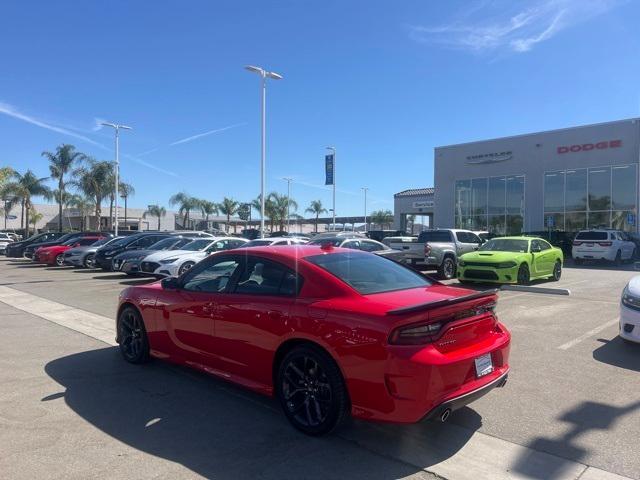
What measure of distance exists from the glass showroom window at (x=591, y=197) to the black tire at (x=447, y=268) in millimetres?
17389

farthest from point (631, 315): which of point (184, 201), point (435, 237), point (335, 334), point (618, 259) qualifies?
point (184, 201)

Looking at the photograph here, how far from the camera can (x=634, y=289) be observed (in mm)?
6777

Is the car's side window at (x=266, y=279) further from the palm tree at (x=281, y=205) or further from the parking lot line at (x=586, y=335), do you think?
the palm tree at (x=281, y=205)

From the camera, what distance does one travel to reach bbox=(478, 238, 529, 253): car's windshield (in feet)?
46.3

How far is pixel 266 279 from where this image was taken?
4.70m

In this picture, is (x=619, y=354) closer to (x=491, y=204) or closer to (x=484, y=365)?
(x=484, y=365)

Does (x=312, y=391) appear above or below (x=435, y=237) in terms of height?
below

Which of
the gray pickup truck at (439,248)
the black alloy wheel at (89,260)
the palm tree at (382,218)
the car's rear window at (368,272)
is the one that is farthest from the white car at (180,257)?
the palm tree at (382,218)

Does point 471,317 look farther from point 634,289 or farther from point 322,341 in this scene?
point 634,289

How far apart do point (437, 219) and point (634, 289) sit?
32.5 meters

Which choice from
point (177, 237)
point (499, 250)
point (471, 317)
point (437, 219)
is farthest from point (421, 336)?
point (437, 219)

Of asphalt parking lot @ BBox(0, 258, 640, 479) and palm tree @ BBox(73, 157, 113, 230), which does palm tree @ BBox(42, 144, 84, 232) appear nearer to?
palm tree @ BBox(73, 157, 113, 230)

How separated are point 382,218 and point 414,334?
86.1 m

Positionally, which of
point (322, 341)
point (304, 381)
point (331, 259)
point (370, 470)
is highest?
point (331, 259)
